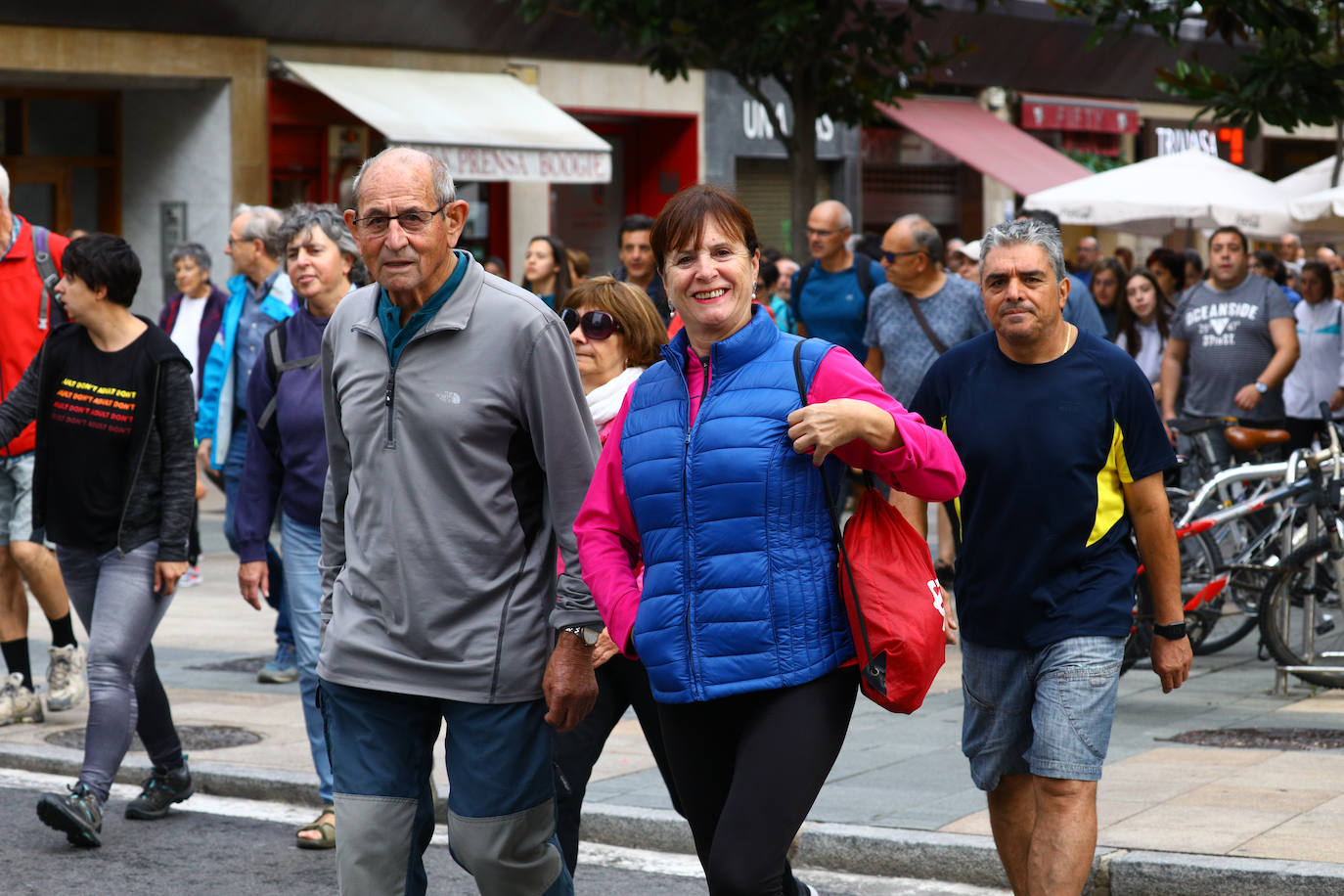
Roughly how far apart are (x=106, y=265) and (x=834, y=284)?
5.52 meters

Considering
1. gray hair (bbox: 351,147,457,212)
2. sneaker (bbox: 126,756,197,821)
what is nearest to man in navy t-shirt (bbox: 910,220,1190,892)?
gray hair (bbox: 351,147,457,212)

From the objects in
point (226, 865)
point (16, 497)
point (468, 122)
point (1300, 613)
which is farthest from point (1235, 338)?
point (468, 122)

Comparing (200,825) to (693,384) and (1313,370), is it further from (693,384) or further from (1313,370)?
(1313,370)

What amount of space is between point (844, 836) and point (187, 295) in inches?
303

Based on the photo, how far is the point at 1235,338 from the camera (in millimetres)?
11695

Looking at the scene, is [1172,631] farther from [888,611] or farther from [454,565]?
[454,565]

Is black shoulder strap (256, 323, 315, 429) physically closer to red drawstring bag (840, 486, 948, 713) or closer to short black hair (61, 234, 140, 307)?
short black hair (61, 234, 140, 307)

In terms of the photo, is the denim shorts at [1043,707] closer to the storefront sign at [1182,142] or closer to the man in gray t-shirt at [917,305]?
the man in gray t-shirt at [917,305]

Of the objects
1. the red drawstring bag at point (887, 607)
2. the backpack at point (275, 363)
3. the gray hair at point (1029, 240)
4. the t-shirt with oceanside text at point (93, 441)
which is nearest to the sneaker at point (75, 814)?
the t-shirt with oceanside text at point (93, 441)

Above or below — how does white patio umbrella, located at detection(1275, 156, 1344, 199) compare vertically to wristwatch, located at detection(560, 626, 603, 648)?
above

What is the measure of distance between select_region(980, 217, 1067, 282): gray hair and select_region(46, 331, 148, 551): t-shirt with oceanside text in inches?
116

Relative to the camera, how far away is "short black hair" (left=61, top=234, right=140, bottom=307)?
251 inches

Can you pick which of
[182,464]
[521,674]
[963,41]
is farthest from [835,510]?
[963,41]

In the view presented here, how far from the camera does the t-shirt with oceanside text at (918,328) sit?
10.1 meters
